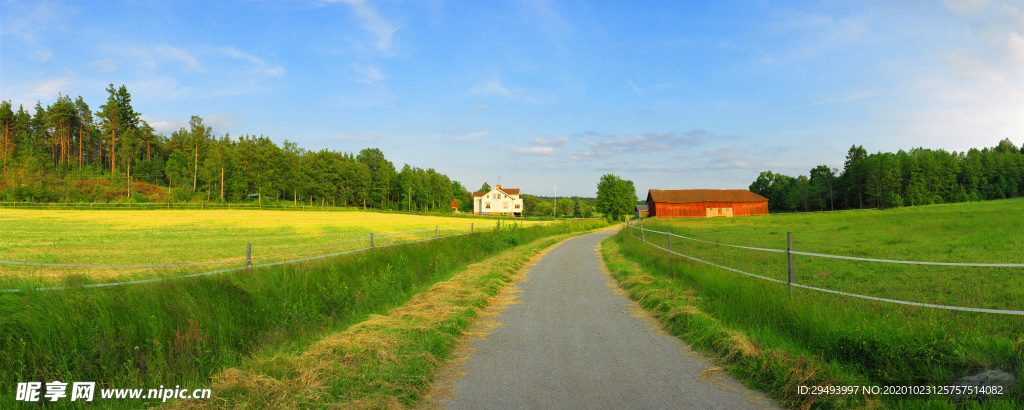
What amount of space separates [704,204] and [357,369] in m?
82.7

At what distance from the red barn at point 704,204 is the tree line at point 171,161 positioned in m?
55.8

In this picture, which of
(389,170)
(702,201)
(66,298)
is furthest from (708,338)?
(389,170)

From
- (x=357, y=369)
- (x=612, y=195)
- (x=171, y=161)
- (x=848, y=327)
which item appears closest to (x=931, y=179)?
(x=612, y=195)

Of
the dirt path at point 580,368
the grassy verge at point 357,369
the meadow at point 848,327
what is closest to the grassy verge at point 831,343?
the meadow at point 848,327

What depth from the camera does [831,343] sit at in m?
5.06

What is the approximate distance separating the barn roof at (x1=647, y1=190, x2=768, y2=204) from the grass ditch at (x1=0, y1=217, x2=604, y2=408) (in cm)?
7603

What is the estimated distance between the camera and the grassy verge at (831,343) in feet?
13.1

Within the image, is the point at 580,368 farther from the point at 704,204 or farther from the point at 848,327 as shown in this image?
the point at 704,204

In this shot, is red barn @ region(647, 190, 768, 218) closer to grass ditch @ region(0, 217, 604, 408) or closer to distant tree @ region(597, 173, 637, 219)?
distant tree @ region(597, 173, 637, 219)

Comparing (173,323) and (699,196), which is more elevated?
(699,196)

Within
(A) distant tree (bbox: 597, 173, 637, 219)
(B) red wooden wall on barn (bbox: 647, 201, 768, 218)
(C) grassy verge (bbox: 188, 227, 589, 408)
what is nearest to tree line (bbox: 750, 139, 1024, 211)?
(B) red wooden wall on barn (bbox: 647, 201, 768, 218)

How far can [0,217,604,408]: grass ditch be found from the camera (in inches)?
194

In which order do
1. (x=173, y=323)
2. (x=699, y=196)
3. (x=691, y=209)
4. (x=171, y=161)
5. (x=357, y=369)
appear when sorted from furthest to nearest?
(x=171, y=161)
(x=699, y=196)
(x=691, y=209)
(x=173, y=323)
(x=357, y=369)

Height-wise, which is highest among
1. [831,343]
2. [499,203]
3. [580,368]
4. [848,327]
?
[499,203]
